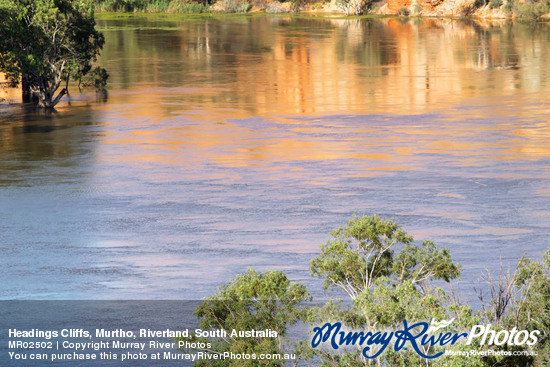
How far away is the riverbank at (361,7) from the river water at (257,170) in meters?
36.4

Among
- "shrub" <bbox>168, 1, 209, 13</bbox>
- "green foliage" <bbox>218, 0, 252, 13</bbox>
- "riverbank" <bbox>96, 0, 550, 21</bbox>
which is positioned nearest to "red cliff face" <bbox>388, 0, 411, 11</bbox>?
"riverbank" <bbox>96, 0, 550, 21</bbox>

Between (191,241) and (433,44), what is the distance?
1602 inches

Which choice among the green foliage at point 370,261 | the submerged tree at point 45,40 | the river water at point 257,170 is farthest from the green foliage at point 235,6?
the green foliage at point 370,261

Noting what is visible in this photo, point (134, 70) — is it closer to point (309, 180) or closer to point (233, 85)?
point (233, 85)

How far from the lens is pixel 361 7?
90562mm

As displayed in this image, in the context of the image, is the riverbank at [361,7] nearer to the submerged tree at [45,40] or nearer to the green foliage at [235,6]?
the green foliage at [235,6]

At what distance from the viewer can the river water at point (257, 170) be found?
48.1ft

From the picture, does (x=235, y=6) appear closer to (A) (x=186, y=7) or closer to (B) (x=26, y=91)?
(A) (x=186, y=7)

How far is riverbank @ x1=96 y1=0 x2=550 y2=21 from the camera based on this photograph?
256 feet

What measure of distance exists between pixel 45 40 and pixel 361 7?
64449 millimetres

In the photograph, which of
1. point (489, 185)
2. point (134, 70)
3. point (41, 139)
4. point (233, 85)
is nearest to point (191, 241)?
point (489, 185)

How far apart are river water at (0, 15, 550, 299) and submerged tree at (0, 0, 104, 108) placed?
1.53 metres

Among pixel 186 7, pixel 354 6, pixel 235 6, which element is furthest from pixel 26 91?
pixel 235 6

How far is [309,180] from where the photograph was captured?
20.2 metres
